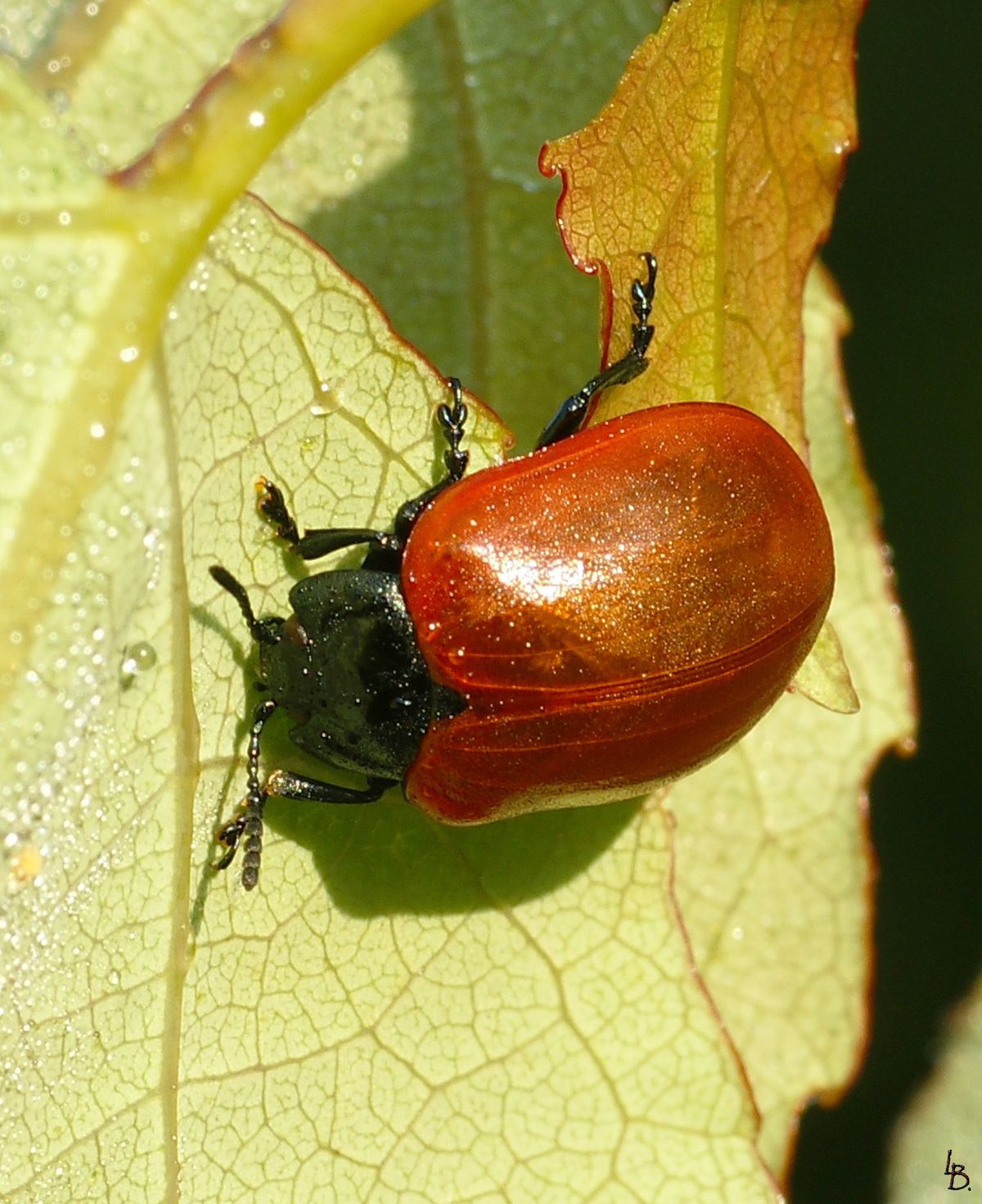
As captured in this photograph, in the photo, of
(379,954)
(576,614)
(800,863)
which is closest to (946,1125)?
(800,863)

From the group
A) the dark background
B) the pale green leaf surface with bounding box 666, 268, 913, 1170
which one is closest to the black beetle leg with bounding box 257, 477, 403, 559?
the pale green leaf surface with bounding box 666, 268, 913, 1170

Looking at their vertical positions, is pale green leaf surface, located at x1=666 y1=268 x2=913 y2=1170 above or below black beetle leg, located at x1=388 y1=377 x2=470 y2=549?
below

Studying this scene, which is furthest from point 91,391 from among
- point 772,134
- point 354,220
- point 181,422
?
point 772,134

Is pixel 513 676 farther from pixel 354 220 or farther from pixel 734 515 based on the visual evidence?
pixel 354 220

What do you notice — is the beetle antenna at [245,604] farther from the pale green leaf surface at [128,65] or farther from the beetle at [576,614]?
the pale green leaf surface at [128,65]

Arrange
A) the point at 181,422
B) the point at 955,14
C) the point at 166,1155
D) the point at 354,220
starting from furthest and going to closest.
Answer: the point at 955,14 → the point at 354,220 → the point at 181,422 → the point at 166,1155

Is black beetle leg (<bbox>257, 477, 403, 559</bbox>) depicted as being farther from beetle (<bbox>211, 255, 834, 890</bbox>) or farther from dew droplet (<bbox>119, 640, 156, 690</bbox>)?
dew droplet (<bbox>119, 640, 156, 690</bbox>)

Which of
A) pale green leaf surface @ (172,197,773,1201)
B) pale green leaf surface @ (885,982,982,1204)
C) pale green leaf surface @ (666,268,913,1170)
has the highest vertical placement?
pale green leaf surface @ (172,197,773,1201)
